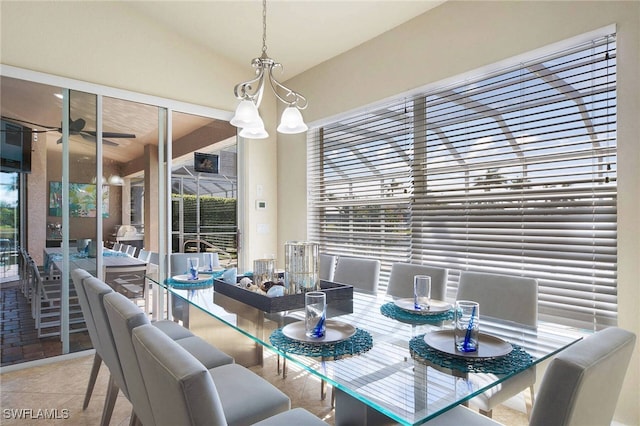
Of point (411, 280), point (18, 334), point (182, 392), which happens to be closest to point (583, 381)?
point (182, 392)

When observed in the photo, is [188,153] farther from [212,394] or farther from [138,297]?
[212,394]

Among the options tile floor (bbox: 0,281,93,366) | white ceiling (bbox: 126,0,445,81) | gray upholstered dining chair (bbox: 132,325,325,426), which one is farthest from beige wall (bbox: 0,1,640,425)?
Answer: gray upholstered dining chair (bbox: 132,325,325,426)

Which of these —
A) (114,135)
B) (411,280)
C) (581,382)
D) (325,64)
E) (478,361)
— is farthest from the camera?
(325,64)

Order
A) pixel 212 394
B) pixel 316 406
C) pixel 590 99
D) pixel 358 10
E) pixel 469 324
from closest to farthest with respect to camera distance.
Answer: pixel 212 394 < pixel 469 324 < pixel 590 99 < pixel 316 406 < pixel 358 10

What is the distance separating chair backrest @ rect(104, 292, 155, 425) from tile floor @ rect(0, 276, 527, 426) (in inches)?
43.2

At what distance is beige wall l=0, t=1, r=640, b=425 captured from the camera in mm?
2018

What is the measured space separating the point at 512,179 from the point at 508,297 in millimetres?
888

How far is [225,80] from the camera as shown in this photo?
13.6 ft

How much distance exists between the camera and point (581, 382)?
0.87 meters

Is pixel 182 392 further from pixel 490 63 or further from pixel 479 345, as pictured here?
pixel 490 63

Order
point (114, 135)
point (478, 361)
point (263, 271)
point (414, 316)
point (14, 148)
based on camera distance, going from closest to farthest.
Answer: point (478, 361) → point (414, 316) → point (263, 271) → point (14, 148) → point (114, 135)

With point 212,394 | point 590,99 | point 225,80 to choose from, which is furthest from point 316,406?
point 225,80

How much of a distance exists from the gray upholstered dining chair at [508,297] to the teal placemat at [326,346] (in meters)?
0.81

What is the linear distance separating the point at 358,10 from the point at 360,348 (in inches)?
108
